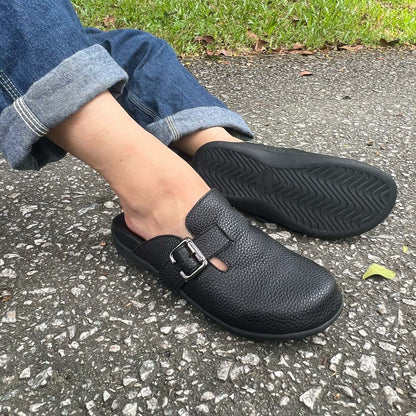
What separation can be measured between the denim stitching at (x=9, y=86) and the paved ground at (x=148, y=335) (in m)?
0.43

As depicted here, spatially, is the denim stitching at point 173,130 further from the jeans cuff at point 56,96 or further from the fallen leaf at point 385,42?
the fallen leaf at point 385,42

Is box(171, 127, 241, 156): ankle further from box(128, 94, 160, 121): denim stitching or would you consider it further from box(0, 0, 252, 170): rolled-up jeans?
box(0, 0, 252, 170): rolled-up jeans

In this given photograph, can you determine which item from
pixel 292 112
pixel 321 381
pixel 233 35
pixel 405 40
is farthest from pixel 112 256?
pixel 405 40

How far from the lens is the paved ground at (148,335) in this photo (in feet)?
2.79

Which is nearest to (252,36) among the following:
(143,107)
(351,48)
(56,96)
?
(351,48)

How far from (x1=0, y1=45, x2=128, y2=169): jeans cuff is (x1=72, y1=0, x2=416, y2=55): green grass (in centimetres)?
195

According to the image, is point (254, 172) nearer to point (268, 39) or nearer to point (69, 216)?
point (69, 216)

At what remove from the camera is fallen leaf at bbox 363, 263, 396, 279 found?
1.14m

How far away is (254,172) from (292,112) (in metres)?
1.06

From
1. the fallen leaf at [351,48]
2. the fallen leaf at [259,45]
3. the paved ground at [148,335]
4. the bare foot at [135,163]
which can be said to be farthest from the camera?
the fallen leaf at [351,48]

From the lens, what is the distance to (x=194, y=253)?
950 mm

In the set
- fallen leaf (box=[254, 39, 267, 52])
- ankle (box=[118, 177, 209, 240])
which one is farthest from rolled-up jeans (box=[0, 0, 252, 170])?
fallen leaf (box=[254, 39, 267, 52])

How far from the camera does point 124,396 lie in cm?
85

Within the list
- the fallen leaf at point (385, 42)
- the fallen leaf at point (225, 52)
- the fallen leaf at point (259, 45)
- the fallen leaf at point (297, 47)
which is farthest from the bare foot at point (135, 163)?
the fallen leaf at point (385, 42)
